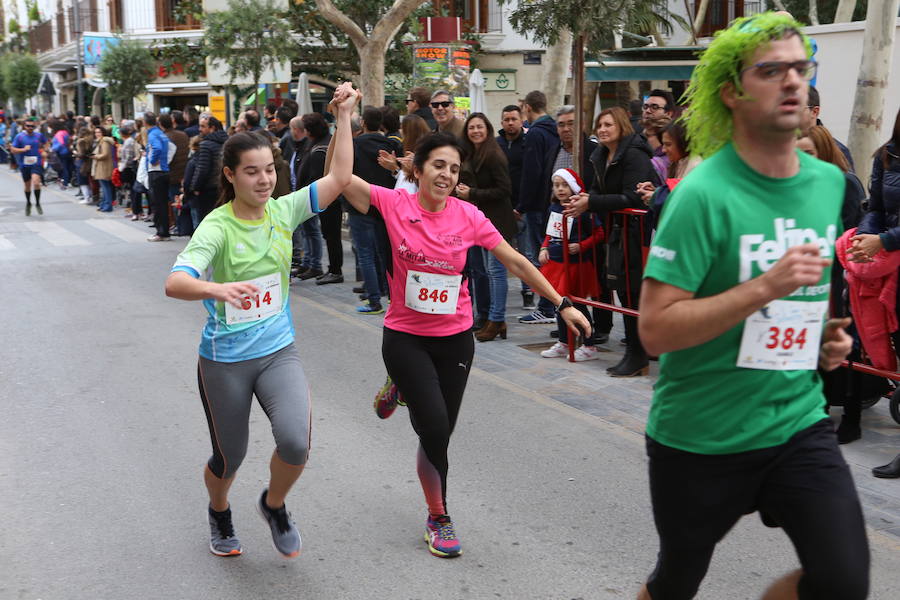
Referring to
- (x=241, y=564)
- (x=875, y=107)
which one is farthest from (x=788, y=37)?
(x=875, y=107)

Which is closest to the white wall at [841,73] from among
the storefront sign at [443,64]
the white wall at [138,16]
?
the storefront sign at [443,64]

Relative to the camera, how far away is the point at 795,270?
2230mm

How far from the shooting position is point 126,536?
14.5ft

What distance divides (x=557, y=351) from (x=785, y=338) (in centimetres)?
535

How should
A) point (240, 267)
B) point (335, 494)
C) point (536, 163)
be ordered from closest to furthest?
point (240, 267) → point (335, 494) → point (536, 163)

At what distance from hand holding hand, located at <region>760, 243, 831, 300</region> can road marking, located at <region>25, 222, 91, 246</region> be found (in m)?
14.6

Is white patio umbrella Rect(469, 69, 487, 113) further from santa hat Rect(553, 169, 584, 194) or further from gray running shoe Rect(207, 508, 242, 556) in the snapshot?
gray running shoe Rect(207, 508, 242, 556)

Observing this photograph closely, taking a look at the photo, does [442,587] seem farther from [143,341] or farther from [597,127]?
[143,341]

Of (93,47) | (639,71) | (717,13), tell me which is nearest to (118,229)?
(639,71)

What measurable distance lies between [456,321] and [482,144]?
14.6 feet

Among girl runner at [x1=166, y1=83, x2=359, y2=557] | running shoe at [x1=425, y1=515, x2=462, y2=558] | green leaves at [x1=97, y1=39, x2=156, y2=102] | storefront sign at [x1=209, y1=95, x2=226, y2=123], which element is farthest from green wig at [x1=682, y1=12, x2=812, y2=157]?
green leaves at [x1=97, y1=39, x2=156, y2=102]

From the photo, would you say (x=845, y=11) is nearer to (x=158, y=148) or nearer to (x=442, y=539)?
(x=158, y=148)

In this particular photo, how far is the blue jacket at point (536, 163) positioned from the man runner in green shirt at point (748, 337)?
631 centimetres

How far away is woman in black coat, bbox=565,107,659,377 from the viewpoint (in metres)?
7.08
